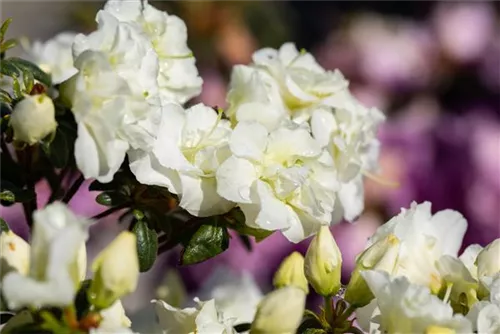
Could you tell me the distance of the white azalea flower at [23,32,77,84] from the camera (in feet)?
2.56

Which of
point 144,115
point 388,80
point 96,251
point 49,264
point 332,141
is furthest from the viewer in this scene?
point 388,80

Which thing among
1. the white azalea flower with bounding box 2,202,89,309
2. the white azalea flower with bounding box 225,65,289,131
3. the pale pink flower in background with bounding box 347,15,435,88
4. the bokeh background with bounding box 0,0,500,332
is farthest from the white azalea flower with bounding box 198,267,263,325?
the pale pink flower in background with bounding box 347,15,435,88

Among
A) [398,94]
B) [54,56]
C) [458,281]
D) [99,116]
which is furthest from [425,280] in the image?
[398,94]

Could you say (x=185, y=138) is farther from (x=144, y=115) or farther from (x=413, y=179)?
(x=413, y=179)

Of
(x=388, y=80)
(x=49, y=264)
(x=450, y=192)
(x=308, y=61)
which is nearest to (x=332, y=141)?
(x=308, y=61)

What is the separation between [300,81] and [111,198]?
0.18m

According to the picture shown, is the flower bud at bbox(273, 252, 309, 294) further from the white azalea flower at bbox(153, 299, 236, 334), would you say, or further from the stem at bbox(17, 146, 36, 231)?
the stem at bbox(17, 146, 36, 231)

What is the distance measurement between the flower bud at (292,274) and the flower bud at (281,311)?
0.05m

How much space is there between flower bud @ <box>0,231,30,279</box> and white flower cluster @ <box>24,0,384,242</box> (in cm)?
7

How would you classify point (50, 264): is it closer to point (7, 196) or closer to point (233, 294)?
point (7, 196)

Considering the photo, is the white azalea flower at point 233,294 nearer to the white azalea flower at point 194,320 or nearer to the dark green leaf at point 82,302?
the white azalea flower at point 194,320

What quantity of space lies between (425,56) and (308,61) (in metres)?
0.96

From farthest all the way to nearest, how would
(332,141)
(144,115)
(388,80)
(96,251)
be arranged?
1. (388,80)
2. (96,251)
3. (332,141)
4. (144,115)

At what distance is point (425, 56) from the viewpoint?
5.56 feet
